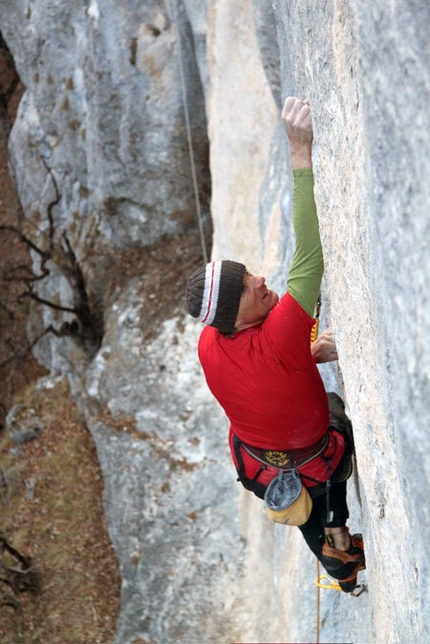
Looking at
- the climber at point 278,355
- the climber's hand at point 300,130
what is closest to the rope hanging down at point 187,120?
the climber at point 278,355

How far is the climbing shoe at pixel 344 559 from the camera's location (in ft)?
12.3

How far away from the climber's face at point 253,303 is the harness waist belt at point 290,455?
25.8 inches

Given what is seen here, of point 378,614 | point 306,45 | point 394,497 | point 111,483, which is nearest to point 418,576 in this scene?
point 394,497

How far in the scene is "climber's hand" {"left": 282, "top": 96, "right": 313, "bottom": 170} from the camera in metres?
3.04

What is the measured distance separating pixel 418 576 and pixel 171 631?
7518 mm

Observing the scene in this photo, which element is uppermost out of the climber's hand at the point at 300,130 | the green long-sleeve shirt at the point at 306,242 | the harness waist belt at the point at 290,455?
the climber's hand at the point at 300,130

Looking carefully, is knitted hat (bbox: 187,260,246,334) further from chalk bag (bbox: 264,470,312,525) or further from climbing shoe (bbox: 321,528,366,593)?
climbing shoe (bbox: 321,528,366,593)

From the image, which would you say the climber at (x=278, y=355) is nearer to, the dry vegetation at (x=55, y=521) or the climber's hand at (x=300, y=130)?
the climber's hand at (x=300, y=130)

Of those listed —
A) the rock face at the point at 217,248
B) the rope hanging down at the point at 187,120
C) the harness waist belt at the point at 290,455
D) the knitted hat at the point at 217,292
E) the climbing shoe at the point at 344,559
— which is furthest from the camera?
the rope hanging down at the point at 187,120

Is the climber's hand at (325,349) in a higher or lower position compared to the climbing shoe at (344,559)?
higher

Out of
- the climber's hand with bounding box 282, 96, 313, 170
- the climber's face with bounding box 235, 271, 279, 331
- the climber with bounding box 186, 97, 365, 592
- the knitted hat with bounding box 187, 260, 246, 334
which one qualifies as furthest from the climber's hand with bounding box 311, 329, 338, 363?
the climber's hand with bounding box 282, 96, 313, 170

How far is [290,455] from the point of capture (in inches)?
135

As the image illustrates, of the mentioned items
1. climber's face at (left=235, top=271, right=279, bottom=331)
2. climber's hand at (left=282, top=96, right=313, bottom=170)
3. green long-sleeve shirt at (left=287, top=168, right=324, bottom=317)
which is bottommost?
climber's face at (left=235, top=271, right=279, bottom=331)

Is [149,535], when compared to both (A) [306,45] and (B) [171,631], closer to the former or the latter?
(B) [171,631]
